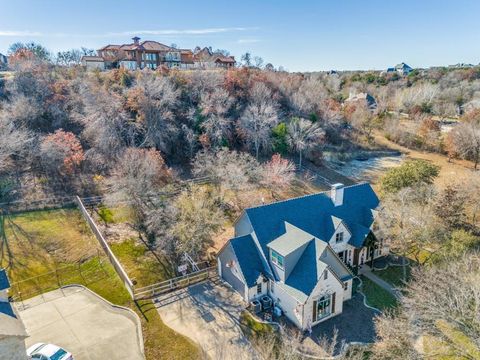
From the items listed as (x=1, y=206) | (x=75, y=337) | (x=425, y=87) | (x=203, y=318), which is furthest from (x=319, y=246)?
(x=425, y=87)

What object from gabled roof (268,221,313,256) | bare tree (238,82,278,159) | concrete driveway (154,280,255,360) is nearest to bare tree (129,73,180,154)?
bare tree (238,82,278,159)

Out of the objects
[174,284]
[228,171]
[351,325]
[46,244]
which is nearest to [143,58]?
[228,171]

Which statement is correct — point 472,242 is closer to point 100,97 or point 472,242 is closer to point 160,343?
point 160,343

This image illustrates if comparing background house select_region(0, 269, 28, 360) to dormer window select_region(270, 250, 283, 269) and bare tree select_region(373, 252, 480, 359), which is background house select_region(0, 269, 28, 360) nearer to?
dormer window select_region(270, 250, 283, 269)

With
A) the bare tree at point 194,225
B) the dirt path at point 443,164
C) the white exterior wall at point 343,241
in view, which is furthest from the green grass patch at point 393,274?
the dirt path at point 443,164

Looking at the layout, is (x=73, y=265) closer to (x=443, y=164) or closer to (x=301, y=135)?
(x=301, y=135)

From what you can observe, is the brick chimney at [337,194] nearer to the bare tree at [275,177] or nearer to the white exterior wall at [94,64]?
the bare tree at [275,177]
